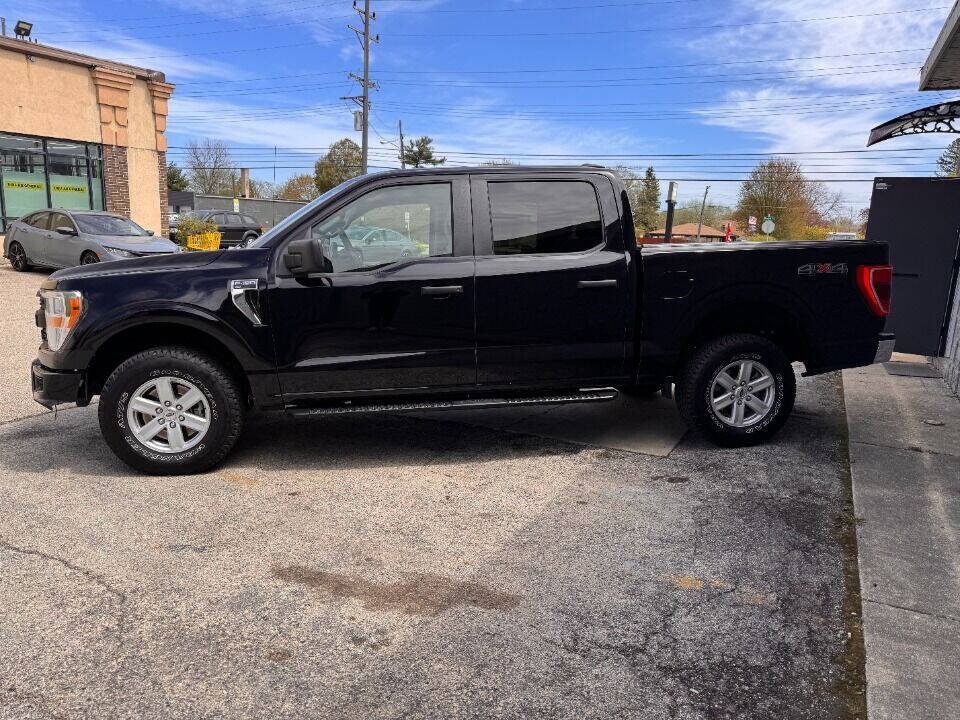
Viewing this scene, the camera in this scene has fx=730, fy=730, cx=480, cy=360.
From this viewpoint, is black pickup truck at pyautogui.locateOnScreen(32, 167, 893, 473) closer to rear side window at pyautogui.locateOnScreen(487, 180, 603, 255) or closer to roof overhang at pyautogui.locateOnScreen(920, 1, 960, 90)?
rear side window at pyautogui.locateOnScreen(487, 180, 603, 255)

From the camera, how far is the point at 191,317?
454 cm

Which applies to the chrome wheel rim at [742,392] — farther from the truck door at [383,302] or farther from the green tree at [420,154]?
the green tree at [420,154]

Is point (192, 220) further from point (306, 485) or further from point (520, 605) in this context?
point (520, 605)

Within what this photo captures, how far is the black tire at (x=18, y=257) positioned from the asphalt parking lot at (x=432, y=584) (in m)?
14.7

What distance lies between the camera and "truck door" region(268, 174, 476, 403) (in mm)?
4648

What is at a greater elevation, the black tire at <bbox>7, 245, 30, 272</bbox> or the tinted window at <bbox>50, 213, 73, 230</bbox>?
the tinted window at <bbox>50, 213, 73, 230</bbox>

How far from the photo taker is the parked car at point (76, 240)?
15.7 metres

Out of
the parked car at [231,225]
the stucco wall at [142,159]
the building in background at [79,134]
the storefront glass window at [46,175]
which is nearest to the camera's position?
the building in background at [79,134]

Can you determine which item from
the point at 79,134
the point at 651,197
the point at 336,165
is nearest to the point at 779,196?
the point at 651,197

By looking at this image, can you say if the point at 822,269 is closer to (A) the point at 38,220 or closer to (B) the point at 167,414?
(B) the point at 167,414

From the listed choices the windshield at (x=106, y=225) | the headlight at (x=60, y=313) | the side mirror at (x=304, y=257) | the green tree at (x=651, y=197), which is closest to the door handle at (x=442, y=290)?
the side mirror at (x=304, y=257)

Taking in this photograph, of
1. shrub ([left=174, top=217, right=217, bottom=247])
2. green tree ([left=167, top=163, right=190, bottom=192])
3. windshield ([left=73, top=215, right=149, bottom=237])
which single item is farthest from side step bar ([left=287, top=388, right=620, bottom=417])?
green tree ([left=167, top=163, right=190, bottom=192])

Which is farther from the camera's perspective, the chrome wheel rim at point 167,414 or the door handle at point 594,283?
the door handle at point 594,283

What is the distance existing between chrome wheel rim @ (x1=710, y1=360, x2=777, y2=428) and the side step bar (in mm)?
804
